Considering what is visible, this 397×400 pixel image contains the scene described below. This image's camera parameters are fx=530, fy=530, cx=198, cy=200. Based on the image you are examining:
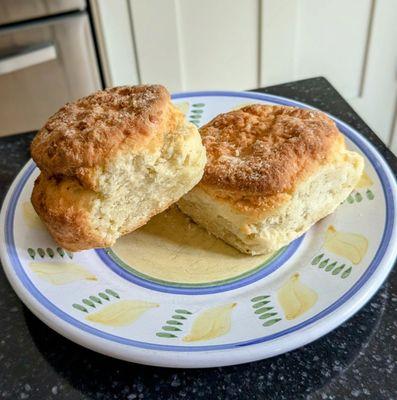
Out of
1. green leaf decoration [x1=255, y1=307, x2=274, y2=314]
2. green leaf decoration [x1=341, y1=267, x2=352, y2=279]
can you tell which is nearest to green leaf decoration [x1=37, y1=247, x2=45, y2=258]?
green leaf decoration [x1=255, y1=307, x2=274, y2=314]

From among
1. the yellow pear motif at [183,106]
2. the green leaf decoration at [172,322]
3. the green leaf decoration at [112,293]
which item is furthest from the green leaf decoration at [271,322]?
the yellow pear motif at [183,106]

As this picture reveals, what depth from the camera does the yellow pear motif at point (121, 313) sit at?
70cm

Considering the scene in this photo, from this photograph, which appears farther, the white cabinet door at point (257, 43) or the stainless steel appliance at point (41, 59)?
the white cabinet door at point (257, 43)

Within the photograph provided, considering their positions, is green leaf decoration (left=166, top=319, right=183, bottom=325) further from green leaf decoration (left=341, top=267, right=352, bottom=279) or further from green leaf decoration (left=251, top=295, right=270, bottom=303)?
green leaf decoration (left=341, top=267, right=352, bottom=279)

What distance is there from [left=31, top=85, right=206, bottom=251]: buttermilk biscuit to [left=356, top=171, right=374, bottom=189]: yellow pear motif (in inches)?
10.9

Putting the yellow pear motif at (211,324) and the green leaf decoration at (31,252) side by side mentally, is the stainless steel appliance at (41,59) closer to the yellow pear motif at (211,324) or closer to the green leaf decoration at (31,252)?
the green leaf decoration at (31,252)

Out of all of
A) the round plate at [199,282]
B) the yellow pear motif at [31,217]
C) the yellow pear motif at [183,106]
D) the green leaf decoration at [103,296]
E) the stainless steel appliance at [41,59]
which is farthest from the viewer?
the stainless steel appliance at [41,59]

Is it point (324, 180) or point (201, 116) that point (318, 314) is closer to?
point (324, 180)

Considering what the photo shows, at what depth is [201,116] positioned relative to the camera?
43.4 inches

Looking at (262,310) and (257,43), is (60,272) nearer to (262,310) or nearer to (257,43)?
(262,310)

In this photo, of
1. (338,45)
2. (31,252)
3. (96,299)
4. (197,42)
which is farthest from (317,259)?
(338,45)

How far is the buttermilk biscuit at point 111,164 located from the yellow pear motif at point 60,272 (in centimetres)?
4

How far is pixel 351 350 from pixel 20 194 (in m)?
0.60

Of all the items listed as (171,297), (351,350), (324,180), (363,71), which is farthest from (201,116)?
(363,71)
